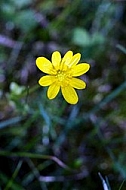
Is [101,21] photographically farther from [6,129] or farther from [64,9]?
[6,129]

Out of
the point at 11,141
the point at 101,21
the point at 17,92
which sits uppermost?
the point at 101,21

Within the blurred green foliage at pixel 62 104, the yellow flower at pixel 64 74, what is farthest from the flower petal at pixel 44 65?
the blurred green foliage at pixel 62 104

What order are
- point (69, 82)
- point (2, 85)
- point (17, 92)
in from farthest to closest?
→ point (2, 85) → point (17, 92) → point (69, 82)

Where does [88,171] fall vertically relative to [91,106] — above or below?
below

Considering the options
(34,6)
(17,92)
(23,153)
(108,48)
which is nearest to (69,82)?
(17,92)

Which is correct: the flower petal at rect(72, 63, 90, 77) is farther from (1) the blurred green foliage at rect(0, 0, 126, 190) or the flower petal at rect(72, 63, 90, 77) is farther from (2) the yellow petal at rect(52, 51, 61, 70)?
(1) the blurred green foliage at rect(0, 0, 126, 190)

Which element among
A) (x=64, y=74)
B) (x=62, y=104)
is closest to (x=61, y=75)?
(x=64, y=74)

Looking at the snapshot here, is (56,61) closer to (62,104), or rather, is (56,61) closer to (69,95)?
(69,95)

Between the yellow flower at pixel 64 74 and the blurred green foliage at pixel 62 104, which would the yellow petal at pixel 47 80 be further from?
the blurred green foliage at pixel 62 104
